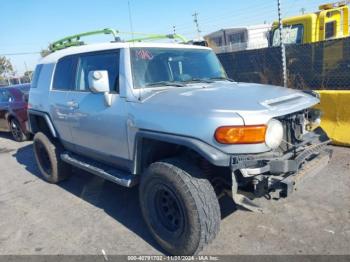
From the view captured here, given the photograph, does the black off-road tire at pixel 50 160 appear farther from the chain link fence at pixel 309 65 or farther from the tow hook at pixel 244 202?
the chain link fence at pixel 309 65

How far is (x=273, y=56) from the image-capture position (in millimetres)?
8445

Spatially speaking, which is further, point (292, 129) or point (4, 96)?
point (4, 96)

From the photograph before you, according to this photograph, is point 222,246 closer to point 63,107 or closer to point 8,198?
point 63,107

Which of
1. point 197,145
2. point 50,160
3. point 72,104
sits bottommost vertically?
point 50,160

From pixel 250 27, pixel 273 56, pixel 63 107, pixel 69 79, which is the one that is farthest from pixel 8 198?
pixel 250 27

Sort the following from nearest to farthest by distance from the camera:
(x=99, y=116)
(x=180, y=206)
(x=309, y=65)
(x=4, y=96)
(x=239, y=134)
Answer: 1. (x=239, y=134)
2. (x=180, y=206)
3. (x=99, y=116)
4. (x=309, y=65)
5. (x=4, y=96)

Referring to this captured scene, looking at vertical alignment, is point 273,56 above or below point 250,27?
below

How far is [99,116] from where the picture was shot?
12.5ft

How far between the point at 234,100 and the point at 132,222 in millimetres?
1942

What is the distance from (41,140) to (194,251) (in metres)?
3.36

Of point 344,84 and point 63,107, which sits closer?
point 63,107

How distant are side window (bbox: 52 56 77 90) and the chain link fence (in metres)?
5.17

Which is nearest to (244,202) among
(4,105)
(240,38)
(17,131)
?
(17,131)

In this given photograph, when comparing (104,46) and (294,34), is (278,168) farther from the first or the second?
(294,34)
